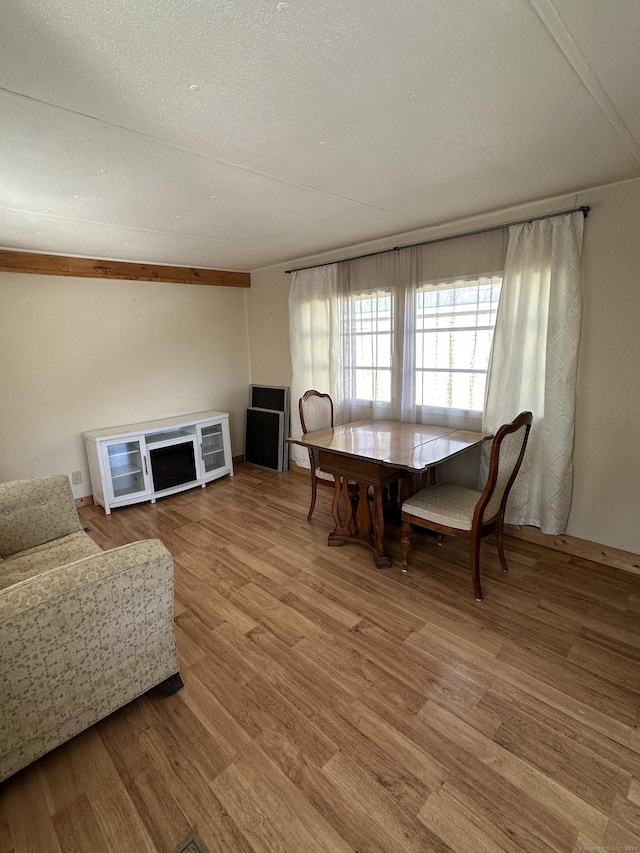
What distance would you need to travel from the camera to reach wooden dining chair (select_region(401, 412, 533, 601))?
2.10 meters

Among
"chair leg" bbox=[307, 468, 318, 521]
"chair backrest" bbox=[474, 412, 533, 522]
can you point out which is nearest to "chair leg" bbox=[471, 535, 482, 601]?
"chair backrest" bbox=[474, 412, 533, 522]

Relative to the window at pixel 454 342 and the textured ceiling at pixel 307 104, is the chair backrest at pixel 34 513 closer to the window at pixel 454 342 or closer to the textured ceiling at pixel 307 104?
the textured ceiling at pixel 307 104

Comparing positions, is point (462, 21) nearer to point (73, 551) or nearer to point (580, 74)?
point (580, 74)

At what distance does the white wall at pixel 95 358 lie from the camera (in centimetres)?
332

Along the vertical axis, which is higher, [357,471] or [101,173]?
[101,173]

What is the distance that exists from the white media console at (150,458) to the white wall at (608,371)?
3.30 meters

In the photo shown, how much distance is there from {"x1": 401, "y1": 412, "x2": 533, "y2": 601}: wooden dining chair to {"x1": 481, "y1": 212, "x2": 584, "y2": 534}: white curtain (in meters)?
0.48

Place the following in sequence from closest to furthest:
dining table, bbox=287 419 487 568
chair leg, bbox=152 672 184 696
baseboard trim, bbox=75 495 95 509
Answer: chair leg, bbox=152 672 184 696, dining table, bbox=287 419 487 568, baseboard trim, bbox=75 495 95 509

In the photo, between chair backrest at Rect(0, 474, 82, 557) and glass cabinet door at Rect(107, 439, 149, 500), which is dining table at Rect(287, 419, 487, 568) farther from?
glass cabinet door at Rect(107, 439, 149, 500)

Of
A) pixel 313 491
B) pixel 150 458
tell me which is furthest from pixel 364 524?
pixel 150 458

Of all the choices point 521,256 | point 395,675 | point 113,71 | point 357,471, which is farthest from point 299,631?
point 521,256

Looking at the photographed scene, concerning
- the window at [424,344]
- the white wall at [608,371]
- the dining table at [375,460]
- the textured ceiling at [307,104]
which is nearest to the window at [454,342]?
the window at [424,344]

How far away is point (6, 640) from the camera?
3.92 feet

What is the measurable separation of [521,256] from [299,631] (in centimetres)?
273
